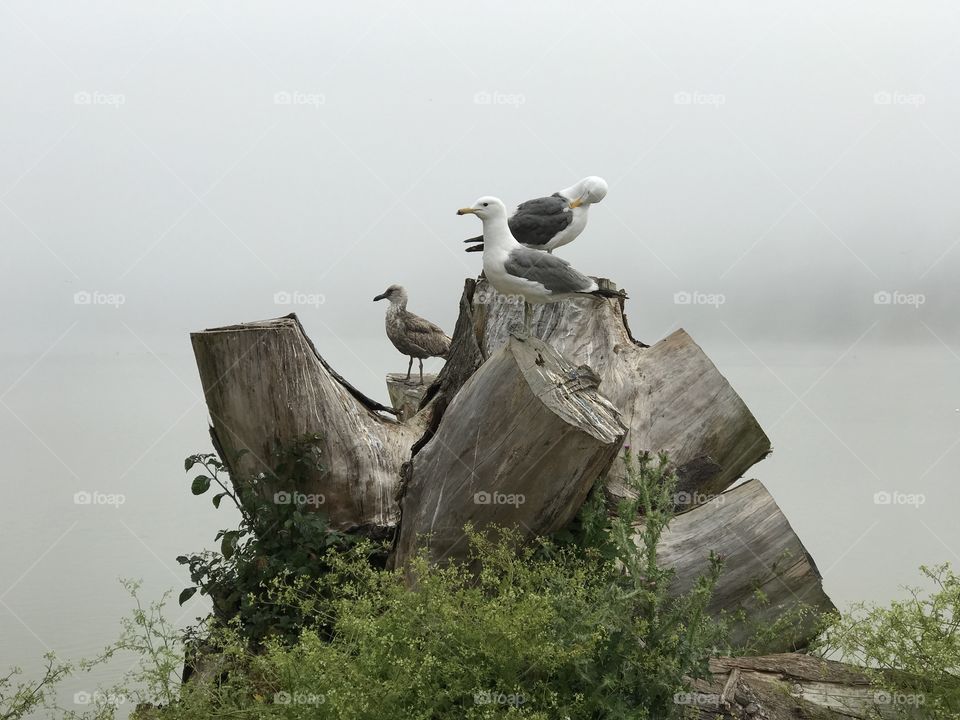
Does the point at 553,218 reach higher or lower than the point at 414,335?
higher

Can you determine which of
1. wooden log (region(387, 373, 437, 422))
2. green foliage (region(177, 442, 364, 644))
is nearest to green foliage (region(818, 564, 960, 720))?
green foliage (region(177, 442, 364, 644))

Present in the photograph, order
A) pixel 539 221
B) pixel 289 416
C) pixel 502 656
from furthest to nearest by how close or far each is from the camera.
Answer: pixel 539 221 < pixel 289 416 < pixel 502 656

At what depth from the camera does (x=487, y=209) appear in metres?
5.42

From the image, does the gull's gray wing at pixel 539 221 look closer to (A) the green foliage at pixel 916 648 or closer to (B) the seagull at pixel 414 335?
(B) the seagull at pixel 414 335

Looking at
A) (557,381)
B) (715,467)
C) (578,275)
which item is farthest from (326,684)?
(715,467)

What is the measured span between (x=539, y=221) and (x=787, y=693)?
3686 millimetres

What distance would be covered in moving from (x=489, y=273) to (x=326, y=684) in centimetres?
262

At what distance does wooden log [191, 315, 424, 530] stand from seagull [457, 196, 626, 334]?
4.02 feet

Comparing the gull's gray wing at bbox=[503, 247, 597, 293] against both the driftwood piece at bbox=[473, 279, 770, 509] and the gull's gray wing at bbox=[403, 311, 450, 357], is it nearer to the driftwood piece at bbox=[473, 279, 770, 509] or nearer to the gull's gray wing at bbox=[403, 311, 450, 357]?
the driftwood piece at bbox=[473, 279, 770, 509]

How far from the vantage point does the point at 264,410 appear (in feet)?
17.6

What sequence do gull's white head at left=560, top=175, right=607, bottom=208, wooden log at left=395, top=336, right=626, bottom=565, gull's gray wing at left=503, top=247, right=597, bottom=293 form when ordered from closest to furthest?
wooden log at left=395, top=336, right=626, bottom=565, gull's gray wing at left=503, top=247, right=597, bottom=293, gull's white head at left=560, top=175, right=607, bottom=208

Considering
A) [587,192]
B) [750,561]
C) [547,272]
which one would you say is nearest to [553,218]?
[587,192]

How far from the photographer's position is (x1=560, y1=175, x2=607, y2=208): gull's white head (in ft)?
22.5

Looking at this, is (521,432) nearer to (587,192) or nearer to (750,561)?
(750,561)
